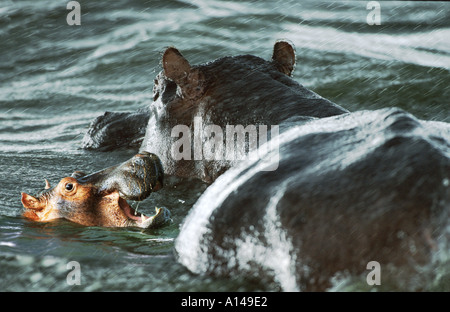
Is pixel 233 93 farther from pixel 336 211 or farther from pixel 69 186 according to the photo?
pixel 336 211

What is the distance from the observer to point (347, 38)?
1064 centimetres

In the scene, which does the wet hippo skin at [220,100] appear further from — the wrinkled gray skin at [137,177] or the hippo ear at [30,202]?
the hippo ear at [30,202]

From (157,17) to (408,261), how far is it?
1013cm

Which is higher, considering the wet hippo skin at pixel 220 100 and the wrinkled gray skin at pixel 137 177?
the wet hippo skin at pixel 220 100

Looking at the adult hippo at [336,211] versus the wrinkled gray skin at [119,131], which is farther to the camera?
the wrinkled gray skin at [119,131]

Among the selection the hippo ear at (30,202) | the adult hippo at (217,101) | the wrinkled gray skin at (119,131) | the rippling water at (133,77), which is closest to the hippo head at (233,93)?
the adult hippo at (217,101)

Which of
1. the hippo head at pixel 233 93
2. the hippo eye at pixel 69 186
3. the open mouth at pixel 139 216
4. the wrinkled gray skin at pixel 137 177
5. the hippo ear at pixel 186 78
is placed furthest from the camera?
the hippo ear at pixel 186 78

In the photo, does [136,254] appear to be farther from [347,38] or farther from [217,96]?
[347,38]

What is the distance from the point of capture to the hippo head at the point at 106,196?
3908 mm

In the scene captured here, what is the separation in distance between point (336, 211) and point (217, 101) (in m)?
2.06

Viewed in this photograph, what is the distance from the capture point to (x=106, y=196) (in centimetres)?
414

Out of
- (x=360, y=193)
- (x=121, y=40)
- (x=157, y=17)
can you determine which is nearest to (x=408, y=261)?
(x=360, y=193)

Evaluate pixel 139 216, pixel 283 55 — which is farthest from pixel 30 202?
pixel 283 55

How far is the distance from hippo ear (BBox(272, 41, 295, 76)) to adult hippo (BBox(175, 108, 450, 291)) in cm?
190
